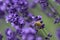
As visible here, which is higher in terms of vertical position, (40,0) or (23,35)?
(40,0)

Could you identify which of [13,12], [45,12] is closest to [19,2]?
[13,12]

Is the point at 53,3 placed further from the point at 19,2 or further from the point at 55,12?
the point at 19,2

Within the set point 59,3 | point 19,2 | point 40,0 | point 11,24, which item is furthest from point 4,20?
point 59,3

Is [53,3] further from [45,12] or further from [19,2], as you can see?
[19,2]

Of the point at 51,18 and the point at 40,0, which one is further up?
the point at 40,0

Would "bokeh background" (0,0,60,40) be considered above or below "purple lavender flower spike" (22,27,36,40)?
above

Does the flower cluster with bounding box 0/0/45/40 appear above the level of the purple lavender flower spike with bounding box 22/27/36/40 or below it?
above

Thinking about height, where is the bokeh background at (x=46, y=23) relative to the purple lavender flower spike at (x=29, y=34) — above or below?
above

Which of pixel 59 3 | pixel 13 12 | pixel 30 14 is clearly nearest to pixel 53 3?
pixel 59 3
